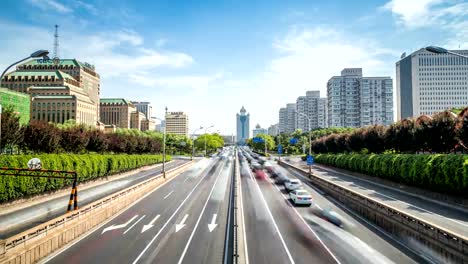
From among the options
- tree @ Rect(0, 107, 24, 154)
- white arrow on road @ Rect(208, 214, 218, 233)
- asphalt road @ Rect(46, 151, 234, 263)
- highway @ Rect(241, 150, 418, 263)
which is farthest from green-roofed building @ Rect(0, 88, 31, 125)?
highway @ Rect(241, 150, 418, 263)

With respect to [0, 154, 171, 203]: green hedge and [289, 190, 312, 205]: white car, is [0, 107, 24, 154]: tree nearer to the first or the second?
[0, 154, 171, 203]: green hedge

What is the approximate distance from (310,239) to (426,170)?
21.0 meters

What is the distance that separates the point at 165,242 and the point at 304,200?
16234 mm

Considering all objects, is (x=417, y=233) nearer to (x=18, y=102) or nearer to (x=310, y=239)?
(x=310, y=239)

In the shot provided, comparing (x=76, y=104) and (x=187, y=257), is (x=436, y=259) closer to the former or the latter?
(x=187, y=257)

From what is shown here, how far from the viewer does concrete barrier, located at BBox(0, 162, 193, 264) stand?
54.2ft

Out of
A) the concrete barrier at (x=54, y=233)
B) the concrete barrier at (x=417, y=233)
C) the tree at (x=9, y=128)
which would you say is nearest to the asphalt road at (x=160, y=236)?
the concrete barrier at (x=54, y=233)

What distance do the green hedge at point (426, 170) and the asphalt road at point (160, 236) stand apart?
21.3m

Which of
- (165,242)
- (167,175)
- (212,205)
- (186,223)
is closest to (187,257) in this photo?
(165,242)

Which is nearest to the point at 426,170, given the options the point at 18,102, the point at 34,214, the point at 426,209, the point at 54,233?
the point at 426,209

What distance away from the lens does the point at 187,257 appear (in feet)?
61.6

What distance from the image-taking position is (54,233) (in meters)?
20.0

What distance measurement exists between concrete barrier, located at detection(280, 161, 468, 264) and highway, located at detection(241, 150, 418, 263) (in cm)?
97

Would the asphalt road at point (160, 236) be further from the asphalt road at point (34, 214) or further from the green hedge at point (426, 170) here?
the green hedge at point (426, 170)
